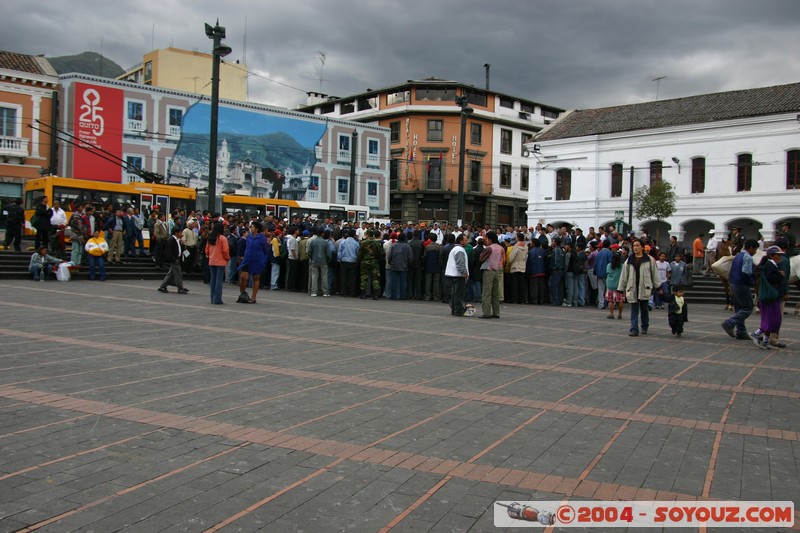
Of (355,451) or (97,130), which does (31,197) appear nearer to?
(97,130)

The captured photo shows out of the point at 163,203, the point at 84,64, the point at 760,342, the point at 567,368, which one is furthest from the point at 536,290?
the point at 84,64

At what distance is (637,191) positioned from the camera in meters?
40.6

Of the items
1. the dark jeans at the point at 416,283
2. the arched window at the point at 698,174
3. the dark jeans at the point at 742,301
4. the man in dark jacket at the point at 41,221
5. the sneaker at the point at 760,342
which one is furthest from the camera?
the arched window at the point at 698,174

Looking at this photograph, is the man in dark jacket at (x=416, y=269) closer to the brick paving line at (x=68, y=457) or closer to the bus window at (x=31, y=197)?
the brick paving line at (x=68, y=457)

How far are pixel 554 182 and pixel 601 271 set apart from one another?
28.6 m

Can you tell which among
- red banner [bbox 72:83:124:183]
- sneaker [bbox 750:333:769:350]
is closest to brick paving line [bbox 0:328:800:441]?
sneaker [bbox 750:333:769:350]

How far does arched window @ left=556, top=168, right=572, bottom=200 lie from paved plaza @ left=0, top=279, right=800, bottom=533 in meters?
36.2

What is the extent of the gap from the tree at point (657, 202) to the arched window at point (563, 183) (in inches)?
258

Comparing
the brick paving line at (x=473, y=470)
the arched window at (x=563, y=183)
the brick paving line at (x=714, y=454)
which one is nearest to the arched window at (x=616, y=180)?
the arched window at (x=563, y=183)

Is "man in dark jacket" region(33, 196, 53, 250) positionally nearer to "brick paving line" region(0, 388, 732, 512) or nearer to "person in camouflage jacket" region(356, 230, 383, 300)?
"person in camouflage jacket" region(356, 230, 383, 300)

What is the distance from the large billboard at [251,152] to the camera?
1730 inches

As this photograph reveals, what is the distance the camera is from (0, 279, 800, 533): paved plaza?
4.07 m

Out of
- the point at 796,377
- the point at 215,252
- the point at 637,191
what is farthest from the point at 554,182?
the point at 796,377

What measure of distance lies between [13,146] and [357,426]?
1498 inches
